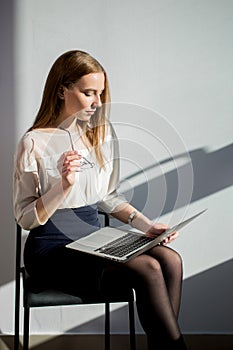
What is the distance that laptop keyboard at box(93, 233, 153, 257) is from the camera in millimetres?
1827

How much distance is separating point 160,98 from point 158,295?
2.89 ft

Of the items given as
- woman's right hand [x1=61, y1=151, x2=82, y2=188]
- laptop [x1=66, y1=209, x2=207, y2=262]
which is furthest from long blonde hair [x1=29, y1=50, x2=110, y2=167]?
laptop [x1=66, y1=209, x2=207, y2=262]

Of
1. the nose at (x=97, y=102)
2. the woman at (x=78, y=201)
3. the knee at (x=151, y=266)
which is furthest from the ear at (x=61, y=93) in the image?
the knee at (x=151, y=266)

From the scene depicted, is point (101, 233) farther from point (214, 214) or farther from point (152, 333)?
point (214, 214)

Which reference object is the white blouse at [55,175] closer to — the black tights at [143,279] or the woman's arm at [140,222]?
the woman's arm at [140,222]

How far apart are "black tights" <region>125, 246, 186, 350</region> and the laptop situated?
0.05 meters

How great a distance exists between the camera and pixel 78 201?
6.71 ft

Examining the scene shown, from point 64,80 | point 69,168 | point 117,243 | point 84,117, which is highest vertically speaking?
point 64,80

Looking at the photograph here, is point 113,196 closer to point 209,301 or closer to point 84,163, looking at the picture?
point 84,163

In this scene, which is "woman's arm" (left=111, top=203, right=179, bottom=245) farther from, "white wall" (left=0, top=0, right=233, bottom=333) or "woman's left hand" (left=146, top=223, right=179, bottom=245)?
"white wall" (left=0, top=0, right=233, bottom=333)

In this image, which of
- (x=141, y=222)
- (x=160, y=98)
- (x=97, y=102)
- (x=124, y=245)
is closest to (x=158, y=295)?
(x=124, y=245)

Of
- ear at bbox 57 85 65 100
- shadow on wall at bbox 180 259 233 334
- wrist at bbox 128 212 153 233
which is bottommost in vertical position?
shadow on wall at bbox 180 259 233 334

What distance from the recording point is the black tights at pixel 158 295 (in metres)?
1.77

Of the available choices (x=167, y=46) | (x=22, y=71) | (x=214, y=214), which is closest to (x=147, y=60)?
(x=167, y=46)
